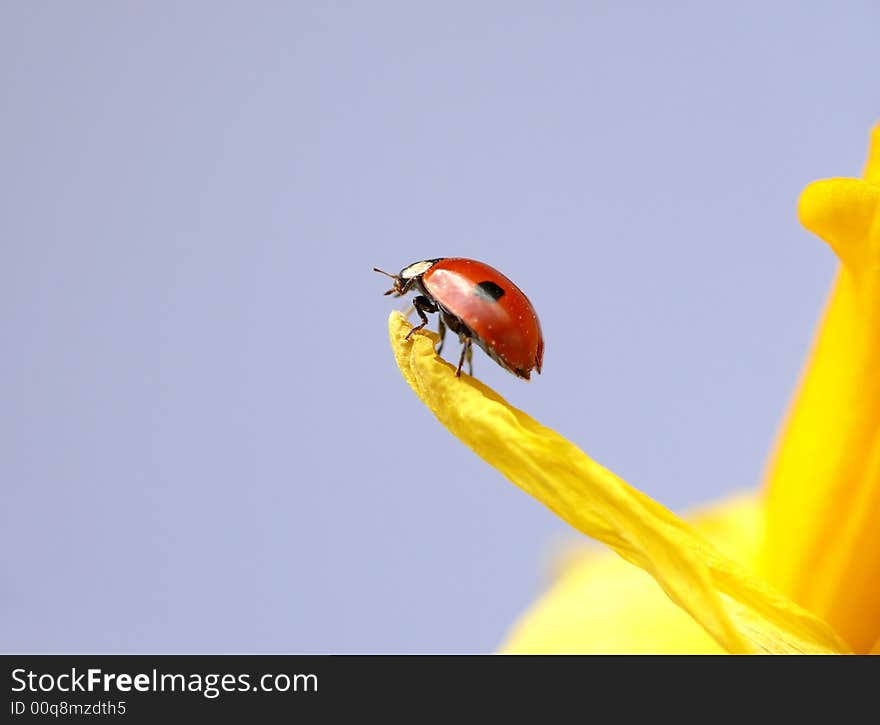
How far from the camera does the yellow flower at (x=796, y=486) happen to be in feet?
2.20

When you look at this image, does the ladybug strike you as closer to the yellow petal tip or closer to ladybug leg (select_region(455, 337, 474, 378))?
ladybug leg (select_region(455, 337, 474, 378))

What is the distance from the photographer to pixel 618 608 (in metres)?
1.14

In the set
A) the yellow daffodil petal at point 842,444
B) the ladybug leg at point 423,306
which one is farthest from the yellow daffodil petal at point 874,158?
the ladybug leg at point 423,306

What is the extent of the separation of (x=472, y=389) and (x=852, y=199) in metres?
0.22

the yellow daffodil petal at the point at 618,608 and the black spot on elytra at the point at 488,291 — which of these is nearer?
the black spot on elytra at the point at 488,291

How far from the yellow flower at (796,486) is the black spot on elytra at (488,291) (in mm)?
88

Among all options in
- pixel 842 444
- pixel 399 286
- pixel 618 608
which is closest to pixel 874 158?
pixel 842 444

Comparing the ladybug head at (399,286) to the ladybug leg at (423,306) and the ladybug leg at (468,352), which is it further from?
the ladybug leg at (468,352)

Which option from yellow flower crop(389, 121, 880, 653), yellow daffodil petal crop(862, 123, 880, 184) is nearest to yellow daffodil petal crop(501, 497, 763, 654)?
yellow flower crop(389, 121, 880, 653)

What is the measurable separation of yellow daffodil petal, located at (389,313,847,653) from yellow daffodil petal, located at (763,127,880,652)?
1.8 inches
